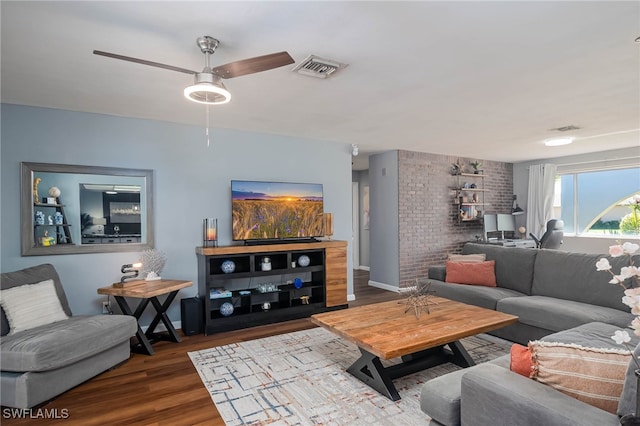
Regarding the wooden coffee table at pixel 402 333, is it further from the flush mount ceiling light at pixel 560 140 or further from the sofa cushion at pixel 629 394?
the flush mount ceiling light at pixel 560 140

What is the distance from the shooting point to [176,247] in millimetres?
3967

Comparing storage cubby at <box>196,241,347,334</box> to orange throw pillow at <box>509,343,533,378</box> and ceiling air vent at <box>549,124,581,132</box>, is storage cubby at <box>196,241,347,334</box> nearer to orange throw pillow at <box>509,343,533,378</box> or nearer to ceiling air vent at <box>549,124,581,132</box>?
orange throw pillow at <box>509,343,533,378</box>

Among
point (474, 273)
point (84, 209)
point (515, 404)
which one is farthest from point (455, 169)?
point (84, 209)

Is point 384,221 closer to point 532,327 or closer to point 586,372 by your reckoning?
point 532,327

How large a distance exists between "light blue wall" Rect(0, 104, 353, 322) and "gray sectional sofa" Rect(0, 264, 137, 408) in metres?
0.57

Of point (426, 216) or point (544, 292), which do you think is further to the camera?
point (426, 216)

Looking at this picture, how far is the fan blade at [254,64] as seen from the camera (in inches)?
73.6

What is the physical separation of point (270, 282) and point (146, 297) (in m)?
1.70

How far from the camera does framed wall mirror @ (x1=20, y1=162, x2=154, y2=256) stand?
10.9ft

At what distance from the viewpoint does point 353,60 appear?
93.7 inches

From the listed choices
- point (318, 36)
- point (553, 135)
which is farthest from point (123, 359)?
point (553, 135)

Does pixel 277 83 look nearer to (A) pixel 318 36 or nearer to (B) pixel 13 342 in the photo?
(A) pixel 318 36

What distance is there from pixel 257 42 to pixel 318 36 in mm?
393

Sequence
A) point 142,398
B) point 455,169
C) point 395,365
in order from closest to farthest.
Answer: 1. point 142,398
2. point 395,365
3. point 455,169
